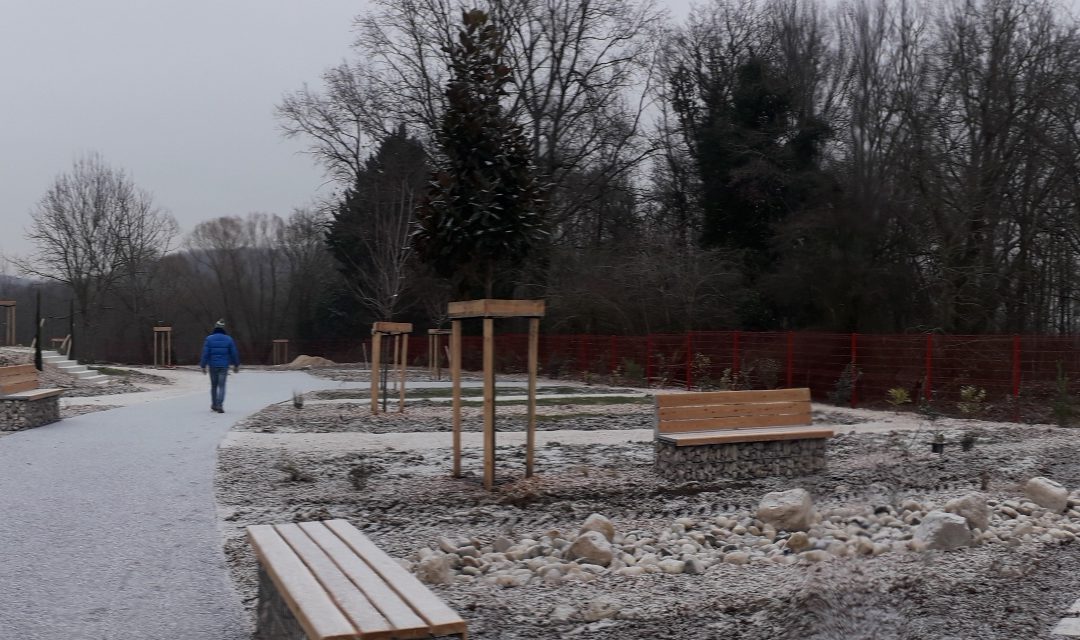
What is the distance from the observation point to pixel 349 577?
4.46 meters

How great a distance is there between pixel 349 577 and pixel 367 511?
425 centimetres

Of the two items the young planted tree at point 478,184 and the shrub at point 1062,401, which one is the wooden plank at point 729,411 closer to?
Result: the young planted tree at point 478,184

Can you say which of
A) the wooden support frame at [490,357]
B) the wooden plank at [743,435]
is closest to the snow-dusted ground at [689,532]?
the wooden support frame at [490,357]

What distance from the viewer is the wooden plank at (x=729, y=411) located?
10.7m

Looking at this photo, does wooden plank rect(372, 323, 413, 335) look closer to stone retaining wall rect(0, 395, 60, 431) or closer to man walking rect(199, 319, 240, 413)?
man walking rect(199, 319, 240, 413)

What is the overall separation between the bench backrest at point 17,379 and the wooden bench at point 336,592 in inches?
450

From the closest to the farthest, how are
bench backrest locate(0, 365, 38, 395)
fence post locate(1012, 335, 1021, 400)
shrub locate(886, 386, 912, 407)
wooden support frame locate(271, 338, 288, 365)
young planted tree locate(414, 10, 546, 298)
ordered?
young planted tree locate(414, 10, 546, 298) < bench backrest locate(0, 365, 38, 395) < fence post locate(1012, 335, 1021, 400) < shrub locate(886, 386, 912, 407) < wooden support frame locate(271, 338, 288, 365)

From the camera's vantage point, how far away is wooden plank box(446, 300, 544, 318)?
962 cm

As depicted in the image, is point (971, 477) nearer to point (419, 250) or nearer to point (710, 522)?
point (710, 522)

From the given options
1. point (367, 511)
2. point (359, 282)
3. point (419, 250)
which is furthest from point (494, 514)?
point (359, 282)

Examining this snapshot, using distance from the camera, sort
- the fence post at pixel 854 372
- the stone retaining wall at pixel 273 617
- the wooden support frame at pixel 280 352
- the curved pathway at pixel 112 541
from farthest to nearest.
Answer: the wooden support frame at pixel 280 352 → the fence post at pixel 854 372 → the curved pathway at pixel 112 541 → the stone retaining wall at pixel 273 617

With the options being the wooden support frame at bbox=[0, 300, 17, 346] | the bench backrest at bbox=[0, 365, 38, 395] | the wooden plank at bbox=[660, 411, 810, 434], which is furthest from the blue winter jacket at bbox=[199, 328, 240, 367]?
the wooden support frame at bbox=[0, 300, 17, 346]

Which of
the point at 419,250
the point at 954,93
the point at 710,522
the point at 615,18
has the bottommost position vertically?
the point at 710,522

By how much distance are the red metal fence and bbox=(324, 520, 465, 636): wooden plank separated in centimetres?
1624
